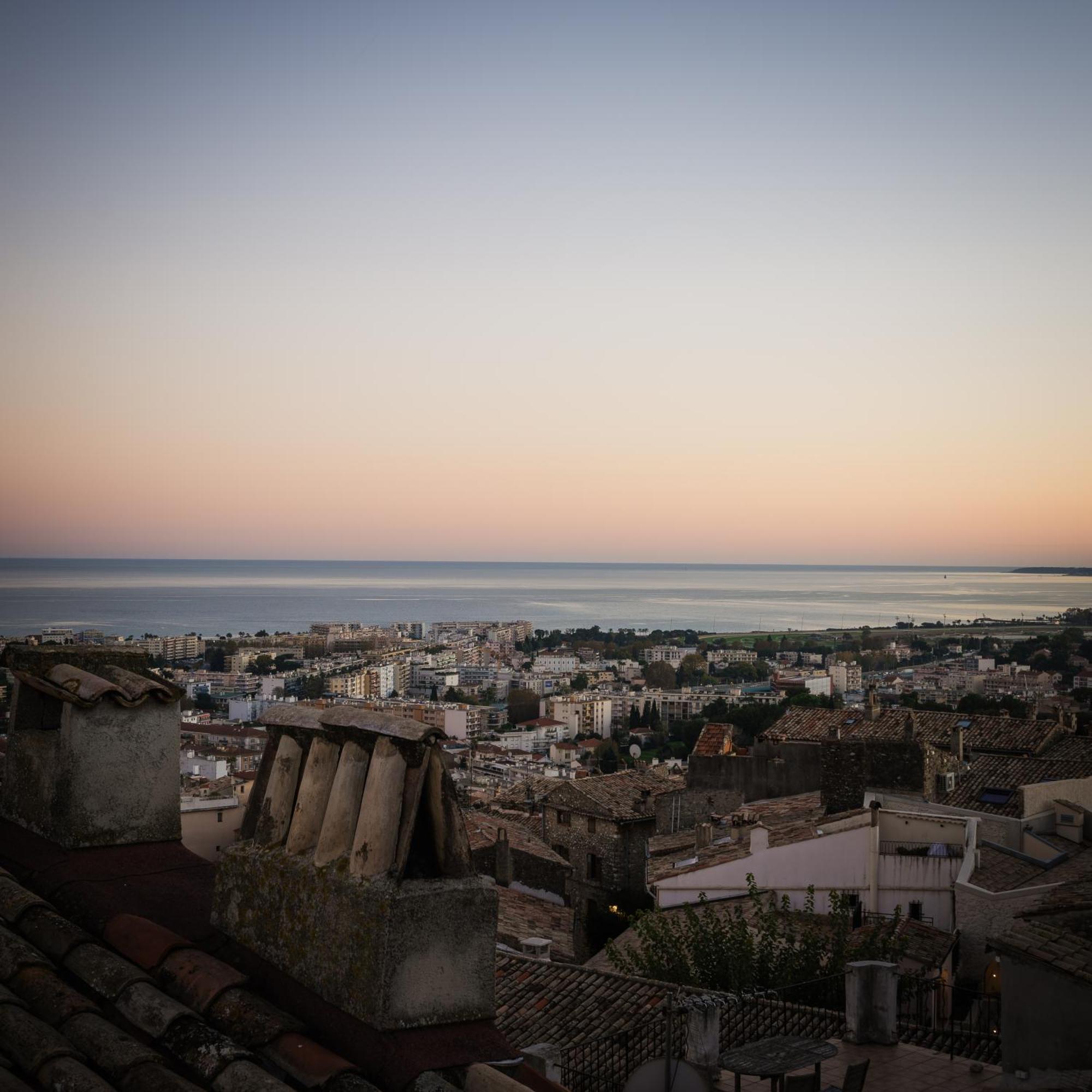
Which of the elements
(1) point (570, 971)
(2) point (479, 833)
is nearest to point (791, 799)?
(2) point (479, 833)

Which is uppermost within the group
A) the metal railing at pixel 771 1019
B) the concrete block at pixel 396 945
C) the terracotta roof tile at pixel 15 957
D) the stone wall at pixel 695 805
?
the concrete block at pixel 396 945

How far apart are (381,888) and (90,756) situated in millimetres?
1516

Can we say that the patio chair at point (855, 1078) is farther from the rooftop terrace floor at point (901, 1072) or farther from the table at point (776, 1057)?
Result: the rooftop terrace floor at point (901, 1072)

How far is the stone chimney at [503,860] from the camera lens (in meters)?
19.9

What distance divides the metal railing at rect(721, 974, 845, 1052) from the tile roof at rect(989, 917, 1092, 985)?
9.48 feet

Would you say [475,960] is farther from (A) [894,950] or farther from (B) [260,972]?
(A) [894,950]

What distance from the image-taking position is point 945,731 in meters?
25.9

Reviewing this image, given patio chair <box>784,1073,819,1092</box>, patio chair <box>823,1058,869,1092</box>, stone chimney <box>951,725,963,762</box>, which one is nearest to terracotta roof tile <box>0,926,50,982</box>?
patio chair <box>823,1058,869,1092</box>

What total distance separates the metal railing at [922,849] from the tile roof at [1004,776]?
327 centimetres

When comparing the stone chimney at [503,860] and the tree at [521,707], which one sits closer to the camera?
the stone chimney at [503,860]

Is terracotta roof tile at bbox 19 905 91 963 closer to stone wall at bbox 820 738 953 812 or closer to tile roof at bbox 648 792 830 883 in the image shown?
tile roof at bbox 648 792 830 883

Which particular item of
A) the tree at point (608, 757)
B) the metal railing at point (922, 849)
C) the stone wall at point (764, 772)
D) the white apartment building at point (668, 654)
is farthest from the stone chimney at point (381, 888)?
the white apartment building at point (668, 654)

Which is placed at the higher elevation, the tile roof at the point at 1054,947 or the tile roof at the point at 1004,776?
the tile roof at the point at 1054,947

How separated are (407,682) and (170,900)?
392ft
